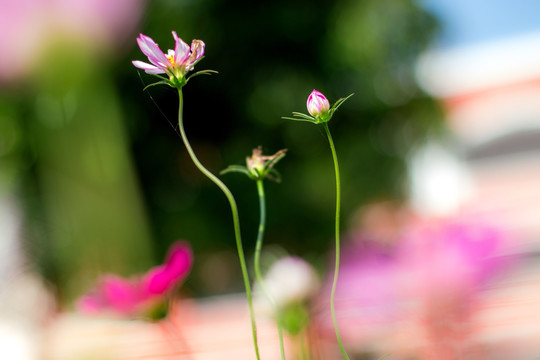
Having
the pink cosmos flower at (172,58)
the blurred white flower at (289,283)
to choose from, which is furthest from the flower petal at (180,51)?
the blurred white flower at (289,283)

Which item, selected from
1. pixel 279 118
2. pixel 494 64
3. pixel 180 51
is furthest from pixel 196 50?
pixel 494 64

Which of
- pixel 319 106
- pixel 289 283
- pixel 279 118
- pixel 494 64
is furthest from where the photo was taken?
pixel 494 64

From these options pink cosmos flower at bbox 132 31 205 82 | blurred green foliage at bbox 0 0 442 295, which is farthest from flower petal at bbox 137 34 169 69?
blurred green foliage at bbox 0 0 442 295

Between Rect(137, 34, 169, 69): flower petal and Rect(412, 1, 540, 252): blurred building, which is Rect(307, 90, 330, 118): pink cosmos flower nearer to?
Rect(137, 34, 169, 69): flower petal

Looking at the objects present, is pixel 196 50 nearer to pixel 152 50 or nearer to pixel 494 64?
pixel 152 50

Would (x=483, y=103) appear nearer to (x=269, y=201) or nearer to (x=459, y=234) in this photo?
→ (x=269, y=201)

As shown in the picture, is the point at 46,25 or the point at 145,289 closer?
the point at 145,289

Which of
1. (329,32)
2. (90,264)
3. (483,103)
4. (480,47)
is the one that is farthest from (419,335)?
(483,103)

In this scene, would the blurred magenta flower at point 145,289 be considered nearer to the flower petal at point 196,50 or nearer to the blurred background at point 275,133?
the flower petal at point 196,50
